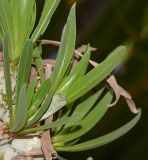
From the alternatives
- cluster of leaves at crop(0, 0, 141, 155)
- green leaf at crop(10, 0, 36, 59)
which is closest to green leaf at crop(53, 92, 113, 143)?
cluster of leaves at crop(0, 0, 141, 155)

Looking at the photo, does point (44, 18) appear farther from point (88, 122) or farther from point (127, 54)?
point (127, 54)

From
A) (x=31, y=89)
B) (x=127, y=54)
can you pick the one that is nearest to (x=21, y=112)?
(x=31, y=89)

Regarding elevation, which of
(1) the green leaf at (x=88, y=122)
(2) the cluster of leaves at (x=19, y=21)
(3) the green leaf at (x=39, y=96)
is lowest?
(1) the green leaf at (x=88, y=122)

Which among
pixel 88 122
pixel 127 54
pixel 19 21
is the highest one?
pixel 19 21

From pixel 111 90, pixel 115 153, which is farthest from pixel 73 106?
pixel 115 153

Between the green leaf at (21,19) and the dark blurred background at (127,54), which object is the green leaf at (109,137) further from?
the dark blurred background at (127,54)

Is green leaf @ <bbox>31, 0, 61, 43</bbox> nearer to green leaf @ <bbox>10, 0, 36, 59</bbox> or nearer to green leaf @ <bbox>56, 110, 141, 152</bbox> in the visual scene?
green leaf @ <bbox>10, 0, 36, 59</bbox>

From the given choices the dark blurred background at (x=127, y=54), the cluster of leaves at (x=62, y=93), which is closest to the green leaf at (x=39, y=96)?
the cluster of leaves at (x=62, y=93)
